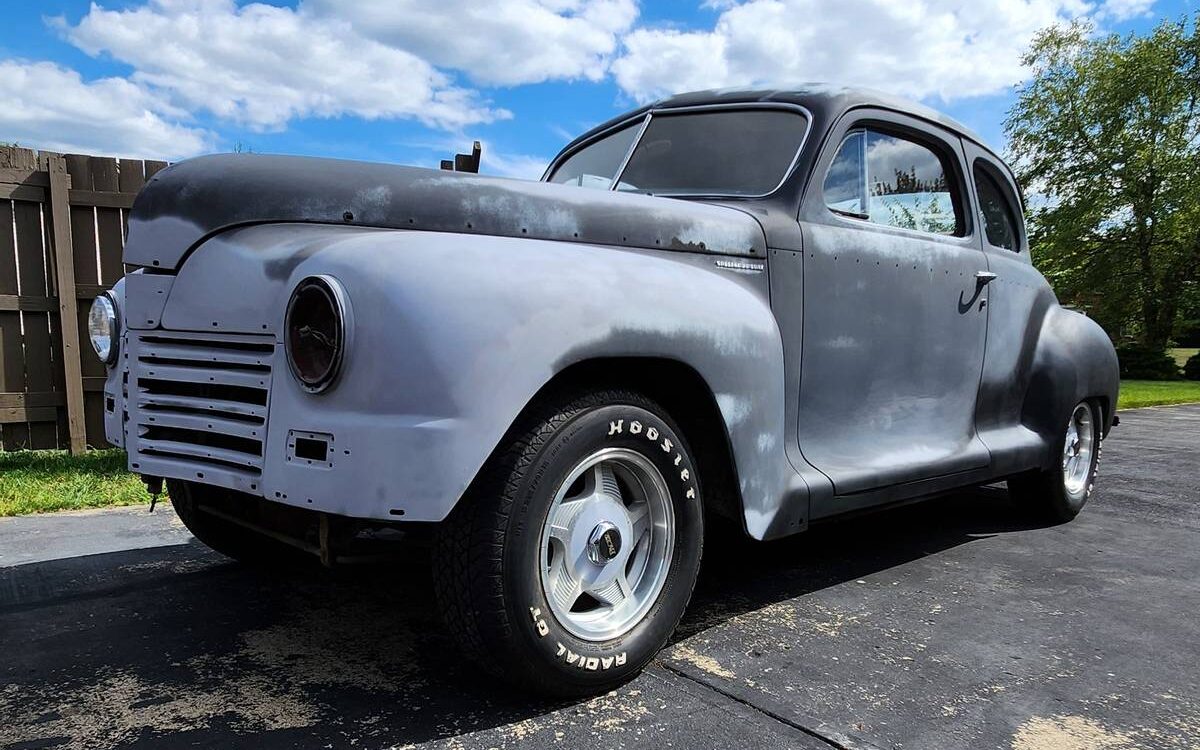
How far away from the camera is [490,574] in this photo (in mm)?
2070

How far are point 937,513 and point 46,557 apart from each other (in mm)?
4467

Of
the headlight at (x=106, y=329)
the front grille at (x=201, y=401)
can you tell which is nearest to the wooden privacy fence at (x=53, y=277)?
the headlight at (x=106, y=329)

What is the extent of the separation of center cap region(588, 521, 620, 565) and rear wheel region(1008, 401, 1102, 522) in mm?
3008

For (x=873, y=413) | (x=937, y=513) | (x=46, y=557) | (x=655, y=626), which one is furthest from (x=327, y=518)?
(x=937, y=513)

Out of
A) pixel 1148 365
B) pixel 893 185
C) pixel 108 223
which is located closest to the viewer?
pixel 893 185

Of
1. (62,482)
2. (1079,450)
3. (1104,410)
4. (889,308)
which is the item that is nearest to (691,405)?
(889,308)

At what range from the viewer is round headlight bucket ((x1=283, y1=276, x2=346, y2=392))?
2008mm

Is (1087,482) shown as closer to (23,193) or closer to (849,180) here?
(849,180)

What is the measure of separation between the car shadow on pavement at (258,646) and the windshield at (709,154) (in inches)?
61.8

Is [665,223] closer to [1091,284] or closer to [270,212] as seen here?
[270,212]

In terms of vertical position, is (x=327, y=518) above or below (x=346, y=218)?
→ below

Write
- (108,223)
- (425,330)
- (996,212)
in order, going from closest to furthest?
1. (425,330)
2. (996,212)
3. (108,223)

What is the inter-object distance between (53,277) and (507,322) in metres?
5.54

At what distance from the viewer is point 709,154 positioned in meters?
3.41
